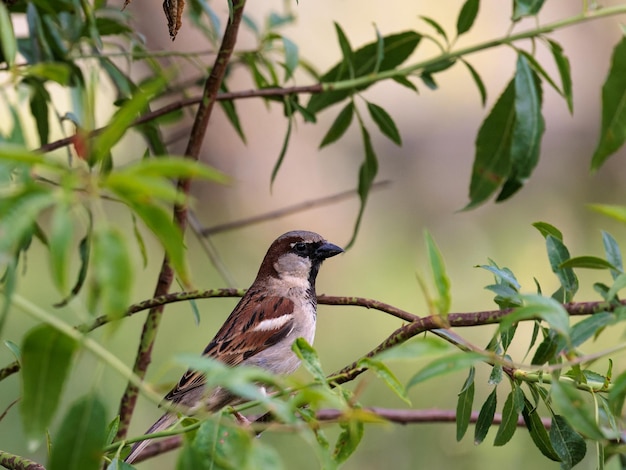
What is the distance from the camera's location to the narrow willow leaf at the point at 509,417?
4.81 ft

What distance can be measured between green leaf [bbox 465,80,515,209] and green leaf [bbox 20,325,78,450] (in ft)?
3.76

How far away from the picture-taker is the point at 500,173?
75.7 inches

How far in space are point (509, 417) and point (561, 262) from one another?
0.30 metres

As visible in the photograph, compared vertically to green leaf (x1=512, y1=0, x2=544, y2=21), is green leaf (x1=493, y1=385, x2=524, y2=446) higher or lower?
lower

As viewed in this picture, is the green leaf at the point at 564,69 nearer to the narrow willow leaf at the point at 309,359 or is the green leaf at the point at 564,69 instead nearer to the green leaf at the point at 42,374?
the narrow willow leaf at the point at 309,359

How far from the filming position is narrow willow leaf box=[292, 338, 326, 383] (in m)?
1.10

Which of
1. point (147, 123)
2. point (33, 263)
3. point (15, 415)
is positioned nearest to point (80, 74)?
point (147, 123)

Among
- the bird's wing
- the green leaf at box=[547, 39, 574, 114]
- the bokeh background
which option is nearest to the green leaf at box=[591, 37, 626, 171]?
the green leaf at box=[547, 39, 574, 114]

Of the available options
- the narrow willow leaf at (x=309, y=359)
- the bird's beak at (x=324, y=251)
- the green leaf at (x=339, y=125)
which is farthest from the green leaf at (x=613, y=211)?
the bird's beak at (x=324, y=251)

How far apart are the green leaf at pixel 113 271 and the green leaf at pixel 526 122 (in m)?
1.13

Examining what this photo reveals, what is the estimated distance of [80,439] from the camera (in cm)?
98

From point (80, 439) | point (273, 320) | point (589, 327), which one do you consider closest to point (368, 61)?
point (273, 320)

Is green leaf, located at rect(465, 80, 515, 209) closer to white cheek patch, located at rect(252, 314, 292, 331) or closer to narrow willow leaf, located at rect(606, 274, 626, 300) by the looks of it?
narrow willow leaf, located at rect(606, 274, 626, 300)

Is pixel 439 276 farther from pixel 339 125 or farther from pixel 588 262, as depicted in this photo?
pixel 339 125
